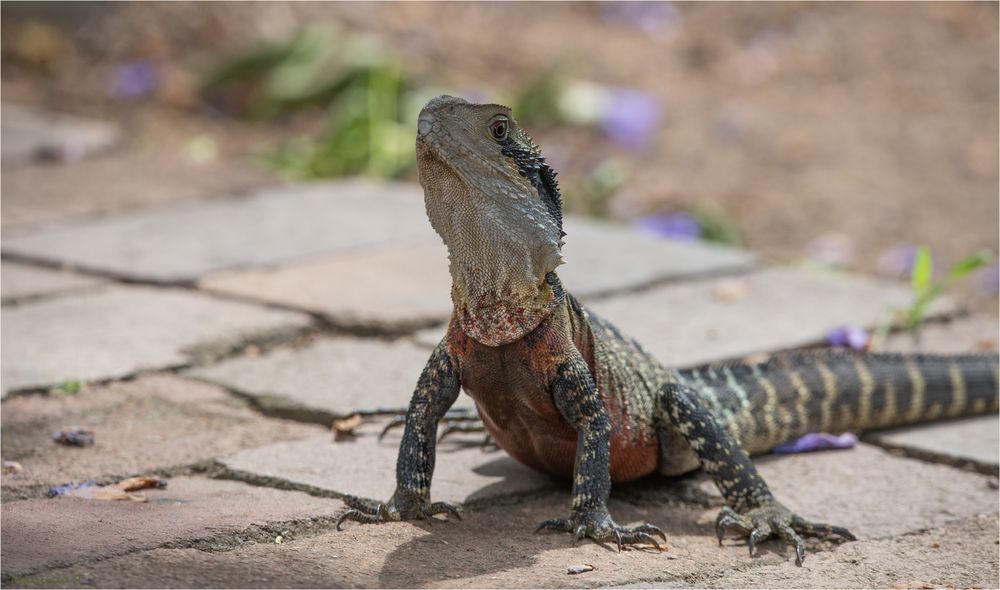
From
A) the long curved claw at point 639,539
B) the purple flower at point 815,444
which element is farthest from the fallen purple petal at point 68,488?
the purple flower at point 815,444

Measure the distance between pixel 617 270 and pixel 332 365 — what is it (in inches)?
72.7

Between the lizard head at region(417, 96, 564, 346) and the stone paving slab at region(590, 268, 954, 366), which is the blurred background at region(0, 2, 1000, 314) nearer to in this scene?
the stone paving slab at region(590, 268, 954, 366)

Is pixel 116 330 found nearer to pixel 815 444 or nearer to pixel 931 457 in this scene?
pixel 815 444

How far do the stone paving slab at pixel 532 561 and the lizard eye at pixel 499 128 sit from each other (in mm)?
1077

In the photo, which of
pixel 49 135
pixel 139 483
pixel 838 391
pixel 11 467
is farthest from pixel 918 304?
pixel 49 135

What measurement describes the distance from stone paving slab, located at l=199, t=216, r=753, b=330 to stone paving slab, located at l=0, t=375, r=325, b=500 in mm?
1027

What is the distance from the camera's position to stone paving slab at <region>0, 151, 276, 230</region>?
7.55 meters

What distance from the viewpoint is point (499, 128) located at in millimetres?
3703

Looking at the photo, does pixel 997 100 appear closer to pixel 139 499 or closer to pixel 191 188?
pixel 191 188

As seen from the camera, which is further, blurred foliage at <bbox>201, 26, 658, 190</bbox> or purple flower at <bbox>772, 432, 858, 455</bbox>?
blurred foliage at <bbox>201, 26, 658, 190</bbox>

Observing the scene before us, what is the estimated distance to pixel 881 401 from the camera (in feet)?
16.5

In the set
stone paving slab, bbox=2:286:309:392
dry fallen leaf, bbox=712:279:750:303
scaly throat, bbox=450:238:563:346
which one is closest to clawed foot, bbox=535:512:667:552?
scaly throat, bbox=450:238:563:346

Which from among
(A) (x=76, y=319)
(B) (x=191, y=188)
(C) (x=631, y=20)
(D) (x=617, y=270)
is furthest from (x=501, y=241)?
(C) (x=631, y=20)

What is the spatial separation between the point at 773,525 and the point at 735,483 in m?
0.19
